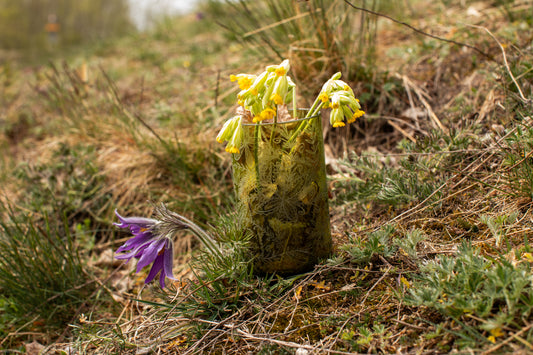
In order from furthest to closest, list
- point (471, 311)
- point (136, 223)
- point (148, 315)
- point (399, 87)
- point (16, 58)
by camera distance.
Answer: point (16, 58) → point (399, 87) → point (148, 315) → point (136, 223) → point (471, 311)

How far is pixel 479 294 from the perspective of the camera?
3.34 ft

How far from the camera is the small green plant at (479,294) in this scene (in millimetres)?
957

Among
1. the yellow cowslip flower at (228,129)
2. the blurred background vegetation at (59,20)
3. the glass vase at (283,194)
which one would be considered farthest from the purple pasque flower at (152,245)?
the blurred background vegetation at (59,20)

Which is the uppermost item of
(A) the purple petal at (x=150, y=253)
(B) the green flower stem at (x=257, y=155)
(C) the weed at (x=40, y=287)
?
(B) the green flower stem at (x=257, y=155)

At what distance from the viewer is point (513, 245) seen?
1.27m

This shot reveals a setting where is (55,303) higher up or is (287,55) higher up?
(287,55)

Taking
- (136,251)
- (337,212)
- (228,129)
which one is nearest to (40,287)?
(136,251)

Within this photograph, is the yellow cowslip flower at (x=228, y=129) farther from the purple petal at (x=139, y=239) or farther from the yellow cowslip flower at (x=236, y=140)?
the purple petal at (x=139, y=239)

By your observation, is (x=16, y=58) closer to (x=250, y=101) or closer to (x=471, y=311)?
(x=250, y=101)

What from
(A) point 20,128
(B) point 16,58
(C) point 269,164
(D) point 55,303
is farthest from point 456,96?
(B) point 16,58

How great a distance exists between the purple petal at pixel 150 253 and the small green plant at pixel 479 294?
829 millimetres

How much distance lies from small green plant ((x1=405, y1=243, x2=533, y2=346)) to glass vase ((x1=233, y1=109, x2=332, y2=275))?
15.6 inches

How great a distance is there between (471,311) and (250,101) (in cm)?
87

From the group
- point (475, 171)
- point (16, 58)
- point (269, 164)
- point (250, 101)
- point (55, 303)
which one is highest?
point (16, 58)
